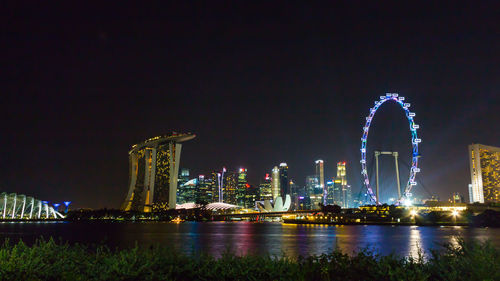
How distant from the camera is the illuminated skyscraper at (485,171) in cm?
15312

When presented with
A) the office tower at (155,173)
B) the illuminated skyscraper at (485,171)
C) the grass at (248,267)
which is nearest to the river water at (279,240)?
the grass at (248,267)

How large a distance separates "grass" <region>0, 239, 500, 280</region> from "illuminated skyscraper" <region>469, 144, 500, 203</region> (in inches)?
6367

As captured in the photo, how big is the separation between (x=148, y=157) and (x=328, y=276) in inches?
7271

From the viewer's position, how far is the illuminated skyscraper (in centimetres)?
15312

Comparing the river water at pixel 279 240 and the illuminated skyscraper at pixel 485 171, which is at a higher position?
the illuminated skyscraper at pixel 485 171

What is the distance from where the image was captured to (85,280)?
8.41m

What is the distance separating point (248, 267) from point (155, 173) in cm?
18562

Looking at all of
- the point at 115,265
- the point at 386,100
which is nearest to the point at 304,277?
the point at 115,265

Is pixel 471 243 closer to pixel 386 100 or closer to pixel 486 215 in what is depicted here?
pixel 386 100

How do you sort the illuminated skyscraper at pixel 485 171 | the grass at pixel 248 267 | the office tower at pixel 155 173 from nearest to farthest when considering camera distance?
the grass at pixel 248 267 → the illuminated skyscraper at pixel 485 171 → the office tower at pixel 155 173

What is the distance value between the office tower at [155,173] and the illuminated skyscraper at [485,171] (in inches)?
4016

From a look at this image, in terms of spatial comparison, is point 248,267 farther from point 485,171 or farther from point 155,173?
point 155,173

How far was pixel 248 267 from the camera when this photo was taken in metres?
Result: 8.98

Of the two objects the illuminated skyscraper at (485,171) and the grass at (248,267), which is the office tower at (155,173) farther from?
the grass at (248,267)
